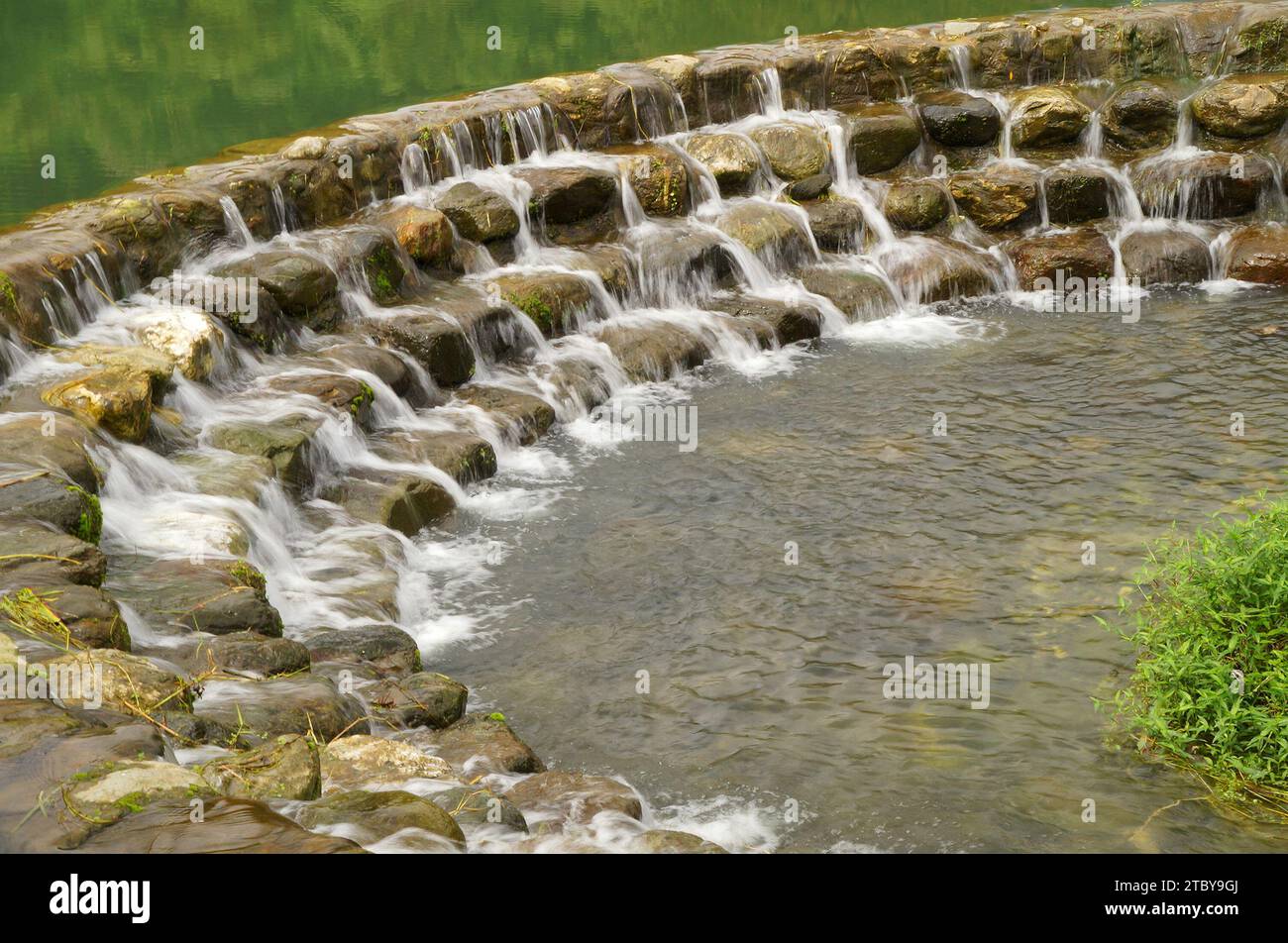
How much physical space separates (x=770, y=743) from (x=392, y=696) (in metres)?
2.29

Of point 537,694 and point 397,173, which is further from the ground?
point 397,173

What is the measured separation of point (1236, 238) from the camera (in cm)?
1652

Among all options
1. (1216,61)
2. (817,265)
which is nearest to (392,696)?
(817,265)

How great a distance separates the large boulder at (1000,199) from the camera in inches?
673

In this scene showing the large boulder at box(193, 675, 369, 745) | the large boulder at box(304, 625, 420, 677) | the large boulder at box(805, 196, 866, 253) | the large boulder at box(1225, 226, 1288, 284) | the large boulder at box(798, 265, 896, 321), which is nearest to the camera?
the large boulder at box(193, 675, 369, 745)

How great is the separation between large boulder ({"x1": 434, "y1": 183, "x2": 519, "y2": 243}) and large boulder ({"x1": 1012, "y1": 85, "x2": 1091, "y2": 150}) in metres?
7.30

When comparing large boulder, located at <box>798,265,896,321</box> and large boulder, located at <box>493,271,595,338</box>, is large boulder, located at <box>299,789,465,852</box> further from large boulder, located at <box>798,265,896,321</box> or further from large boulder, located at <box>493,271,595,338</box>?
large boulder, located at <box>798,265,896,321</box>

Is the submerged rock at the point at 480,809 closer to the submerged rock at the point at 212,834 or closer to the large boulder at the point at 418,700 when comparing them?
the large boulder at the point at 418,700

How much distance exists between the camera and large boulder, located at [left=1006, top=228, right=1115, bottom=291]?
647 inches

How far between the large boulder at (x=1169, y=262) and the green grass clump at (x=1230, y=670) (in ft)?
31.2

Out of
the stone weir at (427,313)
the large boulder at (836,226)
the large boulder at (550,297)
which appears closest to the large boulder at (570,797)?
the stone weir at (427,313)

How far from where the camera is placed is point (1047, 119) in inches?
701

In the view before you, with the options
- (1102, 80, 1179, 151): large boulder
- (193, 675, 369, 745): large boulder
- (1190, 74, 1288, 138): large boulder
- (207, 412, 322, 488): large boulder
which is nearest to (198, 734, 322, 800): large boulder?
(193, 675, 369, 745): large boulder
